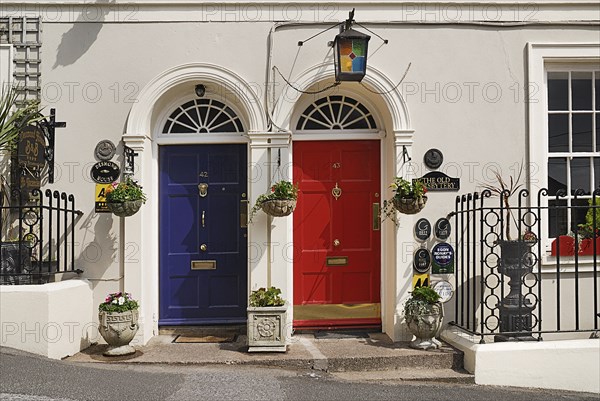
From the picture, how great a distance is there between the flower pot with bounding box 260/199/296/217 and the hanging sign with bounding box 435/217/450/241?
5.73ft

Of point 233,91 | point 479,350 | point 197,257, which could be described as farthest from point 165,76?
point 479,350

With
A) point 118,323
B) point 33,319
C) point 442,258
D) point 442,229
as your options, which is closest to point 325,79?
point 442,229

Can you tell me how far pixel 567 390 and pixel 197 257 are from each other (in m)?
4.27

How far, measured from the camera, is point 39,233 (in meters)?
7.16

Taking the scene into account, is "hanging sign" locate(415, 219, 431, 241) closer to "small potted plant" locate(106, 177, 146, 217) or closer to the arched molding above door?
the arched molding above door

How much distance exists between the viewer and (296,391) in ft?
18.4

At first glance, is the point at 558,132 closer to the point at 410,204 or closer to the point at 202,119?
the point at 410,204

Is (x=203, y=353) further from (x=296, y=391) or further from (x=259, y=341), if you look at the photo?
(x=296, y=391)

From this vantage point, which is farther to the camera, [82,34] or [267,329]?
[82,34]

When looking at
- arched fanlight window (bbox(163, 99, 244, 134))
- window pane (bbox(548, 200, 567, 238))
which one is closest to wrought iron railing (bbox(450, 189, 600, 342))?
window pane (bbox(548, 200, 567, 238))

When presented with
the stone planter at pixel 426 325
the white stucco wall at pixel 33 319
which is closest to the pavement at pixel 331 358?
the stone planter at pixel 426 325

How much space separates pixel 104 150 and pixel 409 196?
3.52 meters

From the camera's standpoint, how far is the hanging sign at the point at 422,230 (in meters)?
7.50

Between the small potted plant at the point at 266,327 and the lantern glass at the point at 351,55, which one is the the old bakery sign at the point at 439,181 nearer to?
the lantern glass at the point at 351,55
